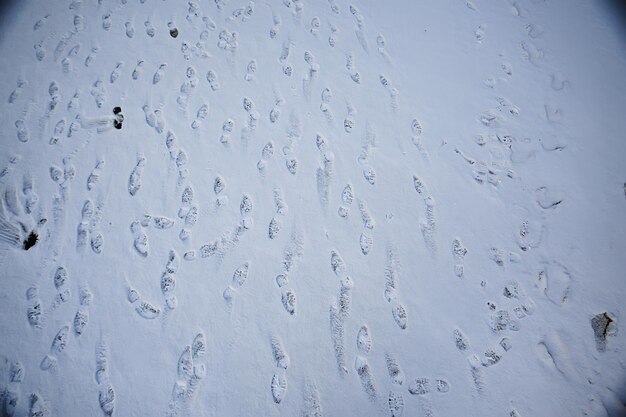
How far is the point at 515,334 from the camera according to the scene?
108 cm

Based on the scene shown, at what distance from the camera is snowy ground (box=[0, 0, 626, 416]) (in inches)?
40.2

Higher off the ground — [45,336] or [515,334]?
[515,334]

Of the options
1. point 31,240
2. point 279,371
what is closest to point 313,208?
point 279,371

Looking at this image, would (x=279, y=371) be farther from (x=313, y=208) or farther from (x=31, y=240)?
(x=31, y=240)

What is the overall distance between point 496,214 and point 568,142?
16.6 inches

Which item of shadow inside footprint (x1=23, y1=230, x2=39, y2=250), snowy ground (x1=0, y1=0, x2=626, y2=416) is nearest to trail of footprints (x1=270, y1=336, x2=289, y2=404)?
snowy ground (x1=0, y1=0, x2=626, y2=416)

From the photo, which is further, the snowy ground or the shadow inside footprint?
the shadow inside footprint

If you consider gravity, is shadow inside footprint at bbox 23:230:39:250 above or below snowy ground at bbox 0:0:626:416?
below

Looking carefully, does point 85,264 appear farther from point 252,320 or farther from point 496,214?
point 496,214

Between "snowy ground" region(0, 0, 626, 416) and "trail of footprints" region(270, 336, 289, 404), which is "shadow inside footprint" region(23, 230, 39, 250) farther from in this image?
"trail of footprints" region(270, 336, 289, 404)

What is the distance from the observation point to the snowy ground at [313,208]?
1021mm

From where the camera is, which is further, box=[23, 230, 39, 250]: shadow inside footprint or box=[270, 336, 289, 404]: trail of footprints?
box=[23, 230, 39, 250]: shadow inside footprint

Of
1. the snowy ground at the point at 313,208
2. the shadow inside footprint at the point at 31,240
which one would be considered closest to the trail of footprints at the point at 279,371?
the snowy ground at the point at 313,208

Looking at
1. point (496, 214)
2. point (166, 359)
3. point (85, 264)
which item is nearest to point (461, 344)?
point (496, 214)
